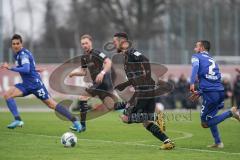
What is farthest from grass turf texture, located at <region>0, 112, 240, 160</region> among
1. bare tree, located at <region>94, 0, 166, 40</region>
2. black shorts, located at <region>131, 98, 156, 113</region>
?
bare tree, located at <region>94, 0, 166, 40</region>

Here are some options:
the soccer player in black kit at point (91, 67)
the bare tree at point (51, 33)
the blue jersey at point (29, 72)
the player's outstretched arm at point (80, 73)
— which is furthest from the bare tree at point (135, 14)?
the blue jersey at point (29, 72)

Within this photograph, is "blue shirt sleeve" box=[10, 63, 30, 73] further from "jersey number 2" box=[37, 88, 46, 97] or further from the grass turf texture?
the grass turf texture

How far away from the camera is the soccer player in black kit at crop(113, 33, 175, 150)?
1360cm

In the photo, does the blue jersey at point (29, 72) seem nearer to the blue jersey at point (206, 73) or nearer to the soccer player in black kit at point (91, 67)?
the soccer player in black kit at point (91, 67)

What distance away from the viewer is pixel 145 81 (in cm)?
1398

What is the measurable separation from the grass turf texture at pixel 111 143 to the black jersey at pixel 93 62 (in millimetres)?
1679

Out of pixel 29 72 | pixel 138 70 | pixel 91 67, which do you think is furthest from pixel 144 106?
pixel 29 72

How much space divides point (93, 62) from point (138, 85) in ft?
12.1

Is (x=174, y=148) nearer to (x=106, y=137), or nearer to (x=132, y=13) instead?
(x=106, y=137)

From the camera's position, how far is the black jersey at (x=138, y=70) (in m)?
13.8

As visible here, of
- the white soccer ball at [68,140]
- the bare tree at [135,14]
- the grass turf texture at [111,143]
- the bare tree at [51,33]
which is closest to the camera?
the grass turf texture at [111,143]

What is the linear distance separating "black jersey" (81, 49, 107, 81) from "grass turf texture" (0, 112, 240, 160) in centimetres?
168

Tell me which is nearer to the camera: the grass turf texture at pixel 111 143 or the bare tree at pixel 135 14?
the grass turf texture at pixel 111 143

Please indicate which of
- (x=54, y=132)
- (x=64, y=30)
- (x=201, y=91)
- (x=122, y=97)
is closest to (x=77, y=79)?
(x=122, y=97)
